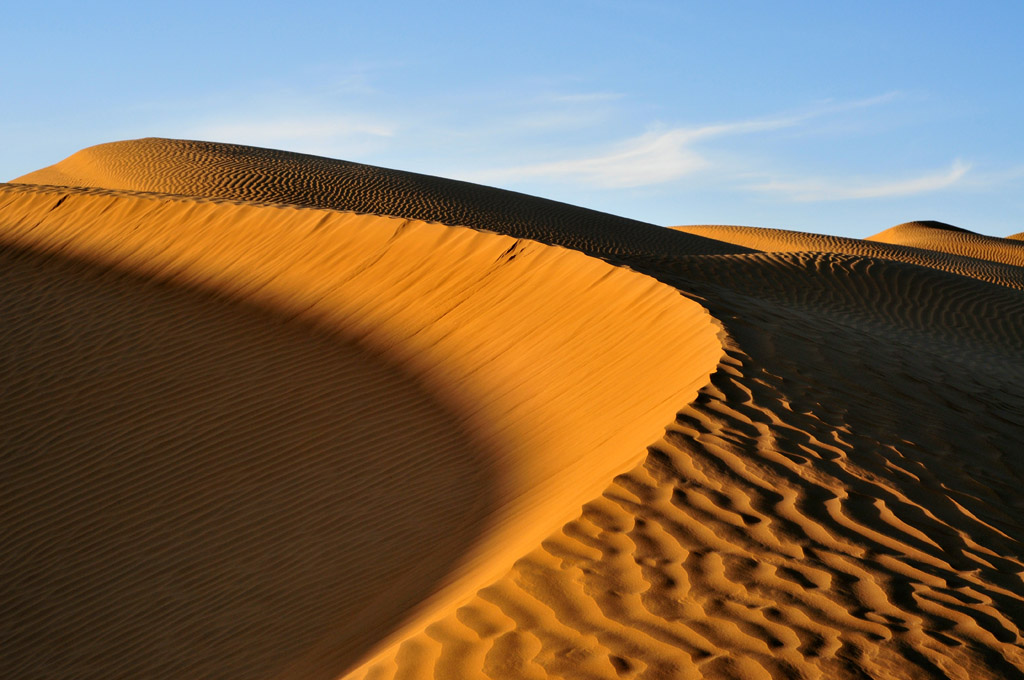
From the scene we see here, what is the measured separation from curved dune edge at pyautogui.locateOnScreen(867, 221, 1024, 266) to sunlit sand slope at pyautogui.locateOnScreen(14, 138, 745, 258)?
573 inches

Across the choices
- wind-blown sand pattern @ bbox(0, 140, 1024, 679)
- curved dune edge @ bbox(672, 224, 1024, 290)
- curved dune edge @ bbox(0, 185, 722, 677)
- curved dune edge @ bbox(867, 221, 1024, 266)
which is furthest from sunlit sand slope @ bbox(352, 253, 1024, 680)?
curved dune edge @ bbox(867, 221, 1024, 266)

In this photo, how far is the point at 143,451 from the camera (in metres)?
7.67

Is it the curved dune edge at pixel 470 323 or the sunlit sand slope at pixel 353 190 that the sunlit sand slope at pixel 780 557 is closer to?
the curved dune edge at pixel 470 323

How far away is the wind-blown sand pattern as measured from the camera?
11.5 feet

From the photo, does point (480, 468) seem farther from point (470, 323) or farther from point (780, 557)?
point (470, 323)

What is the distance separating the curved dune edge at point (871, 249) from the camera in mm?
29609

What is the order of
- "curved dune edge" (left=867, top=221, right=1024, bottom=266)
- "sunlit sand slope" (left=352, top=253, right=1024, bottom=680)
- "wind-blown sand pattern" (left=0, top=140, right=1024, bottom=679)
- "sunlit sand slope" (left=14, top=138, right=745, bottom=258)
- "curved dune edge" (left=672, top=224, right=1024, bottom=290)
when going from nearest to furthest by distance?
"sunlit sand slope" (left=352, top=253, right=1024, bottom=680) < "wind-blown sand pattern" (left=0, top=140, right=1024, bottom=679) < "sunlit sand slope" (left=14, top=138, right=745, bottom=258) < "curved dune edge" (left=672, top=224, right=1024, bottom=290) < "curved dune edge" (left=867, top=221, right=1024, bottom=266)

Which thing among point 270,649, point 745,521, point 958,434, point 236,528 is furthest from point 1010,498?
point 236,528

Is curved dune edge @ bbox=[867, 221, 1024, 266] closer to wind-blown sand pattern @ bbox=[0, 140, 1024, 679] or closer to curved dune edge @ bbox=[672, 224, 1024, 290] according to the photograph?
curved dune edge @ bbox=[672, 224, 1024, 290]

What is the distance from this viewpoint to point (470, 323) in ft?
30.8

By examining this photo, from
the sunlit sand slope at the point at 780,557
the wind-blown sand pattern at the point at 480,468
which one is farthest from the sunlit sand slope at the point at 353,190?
the sunlit sand slope at the point at 780,557

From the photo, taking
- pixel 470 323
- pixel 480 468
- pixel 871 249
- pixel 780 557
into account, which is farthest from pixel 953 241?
pixel 780 557

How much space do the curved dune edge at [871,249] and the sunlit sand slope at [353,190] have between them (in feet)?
18.3

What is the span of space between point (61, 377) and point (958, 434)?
8592 mm
